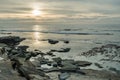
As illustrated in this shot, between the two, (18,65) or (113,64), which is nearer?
(18,65)

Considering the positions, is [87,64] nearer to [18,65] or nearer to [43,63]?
[43,63]

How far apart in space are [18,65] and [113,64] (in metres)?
13.2

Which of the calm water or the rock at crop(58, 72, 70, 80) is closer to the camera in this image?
the rock at crop(58, 72, 70, 80)

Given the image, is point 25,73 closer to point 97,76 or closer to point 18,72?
point 18,72

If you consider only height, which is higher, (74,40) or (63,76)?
(63,76)

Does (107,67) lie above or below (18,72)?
below

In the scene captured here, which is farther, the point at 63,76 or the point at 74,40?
the point at 74,40

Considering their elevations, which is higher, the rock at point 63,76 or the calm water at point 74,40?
the rock at point 63,76

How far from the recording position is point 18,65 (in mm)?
22672

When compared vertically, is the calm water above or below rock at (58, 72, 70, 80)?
below

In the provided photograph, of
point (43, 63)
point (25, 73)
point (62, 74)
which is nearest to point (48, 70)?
point (62, 74)

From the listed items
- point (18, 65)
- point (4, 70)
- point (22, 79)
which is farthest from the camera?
point (18, 65)

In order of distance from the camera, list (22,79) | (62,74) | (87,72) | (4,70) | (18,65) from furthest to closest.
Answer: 1. (87,72)
2. (62,74)
3. (18,65)
4. (4,70)
5. (22,79)

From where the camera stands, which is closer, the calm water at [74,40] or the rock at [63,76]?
the rock at [63,76]
